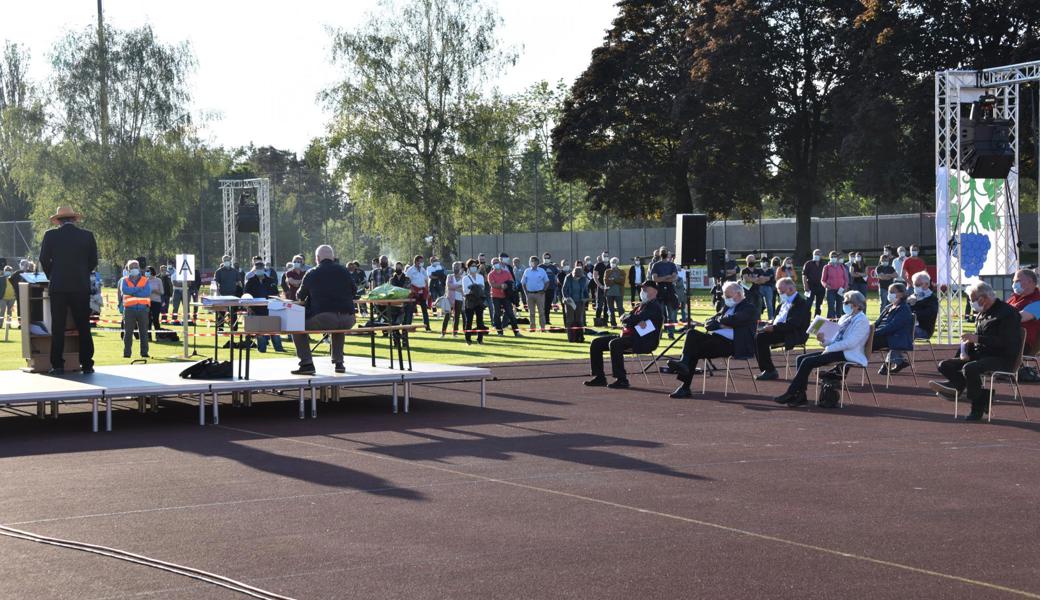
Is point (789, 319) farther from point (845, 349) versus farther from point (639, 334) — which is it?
point (845, 349)

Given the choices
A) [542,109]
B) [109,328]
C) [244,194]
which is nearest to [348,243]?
[542,109]

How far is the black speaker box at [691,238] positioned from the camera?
24719 millimetres

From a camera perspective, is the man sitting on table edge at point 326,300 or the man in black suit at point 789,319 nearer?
the man sitting on table edge at point 326,300

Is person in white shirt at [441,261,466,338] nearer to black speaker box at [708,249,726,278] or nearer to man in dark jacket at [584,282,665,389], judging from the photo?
black speaker box at [708,249,726,278]

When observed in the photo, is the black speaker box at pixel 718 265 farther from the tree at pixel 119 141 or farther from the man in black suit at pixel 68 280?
the tree at pixel 119 141

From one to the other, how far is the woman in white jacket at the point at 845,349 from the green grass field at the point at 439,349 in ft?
23.6

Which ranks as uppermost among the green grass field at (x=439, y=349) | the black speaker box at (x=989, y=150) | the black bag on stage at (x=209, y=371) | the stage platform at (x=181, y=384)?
the black speaker box at (x=989, y=150)

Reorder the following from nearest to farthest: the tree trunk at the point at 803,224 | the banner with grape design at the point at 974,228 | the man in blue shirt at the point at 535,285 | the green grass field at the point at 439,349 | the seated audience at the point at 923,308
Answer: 1. the seated audience at the point at 923,308
2. the green grass field at the point at 439,349
3. the banner with grape design at the point at 974,228
4. the man in blue shirt at the point at 535,285
5. the tree trunk at the point at 803,224

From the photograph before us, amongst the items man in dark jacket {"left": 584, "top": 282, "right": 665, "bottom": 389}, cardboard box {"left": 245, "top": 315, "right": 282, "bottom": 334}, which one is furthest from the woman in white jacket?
cardboard box {"left": 245, "top": 315, "right": 282, "bottom": 334}

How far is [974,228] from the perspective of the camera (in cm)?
2283

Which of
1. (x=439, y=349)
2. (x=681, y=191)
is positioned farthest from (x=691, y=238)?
(x=681, y=191)

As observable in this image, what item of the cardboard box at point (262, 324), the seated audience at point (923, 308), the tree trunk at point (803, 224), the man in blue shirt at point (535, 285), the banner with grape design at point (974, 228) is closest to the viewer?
the cardboard box at point (262, 324)

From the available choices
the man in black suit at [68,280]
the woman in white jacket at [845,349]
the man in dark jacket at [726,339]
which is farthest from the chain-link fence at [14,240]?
the woman in white jacket at [845,349]

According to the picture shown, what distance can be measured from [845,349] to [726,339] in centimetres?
169
